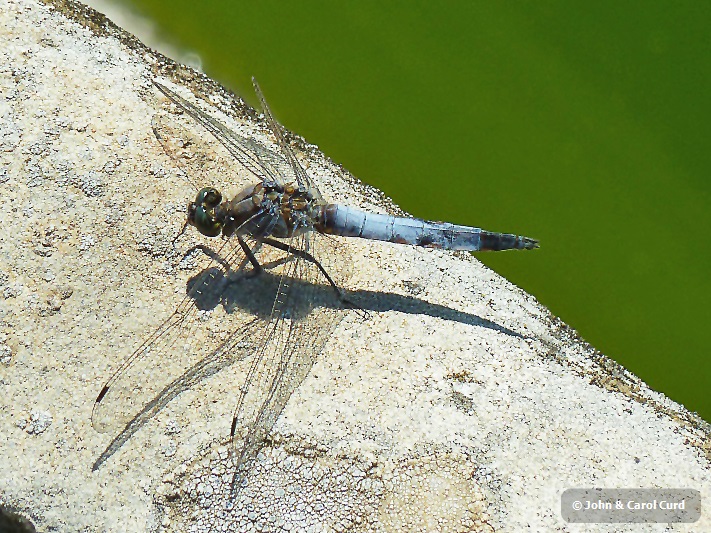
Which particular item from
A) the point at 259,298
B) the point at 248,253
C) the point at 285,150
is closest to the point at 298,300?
the point at 259,298

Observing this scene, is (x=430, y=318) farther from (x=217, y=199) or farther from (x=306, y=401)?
(x=217, y=199)

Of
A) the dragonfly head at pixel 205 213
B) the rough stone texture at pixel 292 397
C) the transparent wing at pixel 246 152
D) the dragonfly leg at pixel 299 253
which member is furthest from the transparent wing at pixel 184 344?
the transparent wing at pixel 246 152

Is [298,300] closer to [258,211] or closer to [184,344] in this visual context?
[258,211]

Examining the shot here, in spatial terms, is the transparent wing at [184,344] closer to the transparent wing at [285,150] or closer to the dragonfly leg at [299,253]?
the dragonfly leg at [299,253]

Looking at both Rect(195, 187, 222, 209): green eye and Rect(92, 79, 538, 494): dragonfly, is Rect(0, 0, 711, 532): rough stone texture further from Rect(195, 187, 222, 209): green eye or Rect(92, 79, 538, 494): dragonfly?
Rect(195, 187, 222, 209): green eye

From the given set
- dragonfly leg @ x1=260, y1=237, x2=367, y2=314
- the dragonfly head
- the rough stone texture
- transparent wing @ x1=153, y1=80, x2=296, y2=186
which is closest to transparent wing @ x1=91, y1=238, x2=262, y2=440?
the rough stone texture
